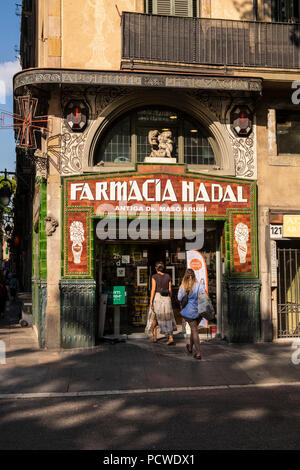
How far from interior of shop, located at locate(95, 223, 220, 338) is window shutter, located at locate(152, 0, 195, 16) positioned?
217 inches

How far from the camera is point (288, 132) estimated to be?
12.6 metres

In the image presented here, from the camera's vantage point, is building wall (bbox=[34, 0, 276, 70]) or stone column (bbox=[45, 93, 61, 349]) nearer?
stone column (bbox=[45, 93, 61, 349])

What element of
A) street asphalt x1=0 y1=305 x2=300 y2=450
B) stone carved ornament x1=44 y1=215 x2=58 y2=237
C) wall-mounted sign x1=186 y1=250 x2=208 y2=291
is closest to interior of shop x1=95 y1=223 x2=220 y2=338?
wall-mounted sign x1=186 y1=250 x2=208 y2=291

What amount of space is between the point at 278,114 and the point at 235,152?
172cm

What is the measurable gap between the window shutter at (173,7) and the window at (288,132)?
3525 millimetres

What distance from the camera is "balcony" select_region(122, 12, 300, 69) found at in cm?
1141

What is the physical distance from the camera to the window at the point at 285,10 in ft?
41.6

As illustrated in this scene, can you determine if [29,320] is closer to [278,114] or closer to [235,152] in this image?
[235,152]

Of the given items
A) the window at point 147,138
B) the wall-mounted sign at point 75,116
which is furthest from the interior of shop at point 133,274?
the wall-mounted sign at point 75,116

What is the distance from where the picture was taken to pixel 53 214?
11.3 meters

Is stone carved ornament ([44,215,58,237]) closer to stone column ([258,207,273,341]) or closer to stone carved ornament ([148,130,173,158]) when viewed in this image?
stone carved ornament ([148,130,173,158])

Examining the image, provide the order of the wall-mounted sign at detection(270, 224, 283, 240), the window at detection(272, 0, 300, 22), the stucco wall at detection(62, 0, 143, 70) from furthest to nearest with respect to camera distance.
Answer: the window at detection(272, 0, 300, 22) → the wall-mounted sign at detection(270, 224, 283, 240) → the stucco wall at detection(62, 0, 143, 70)

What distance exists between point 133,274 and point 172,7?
7.07 m
